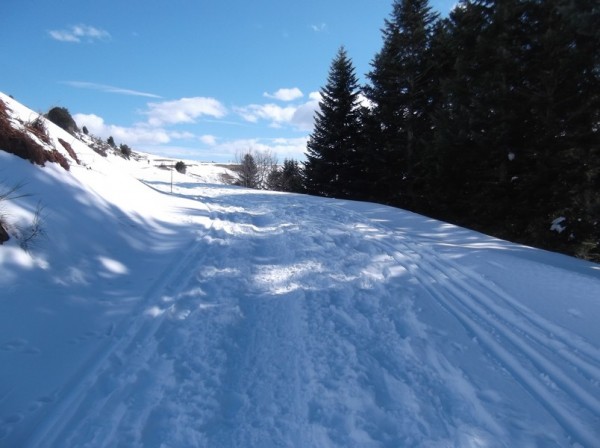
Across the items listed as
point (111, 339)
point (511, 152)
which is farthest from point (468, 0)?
point (111, 339)

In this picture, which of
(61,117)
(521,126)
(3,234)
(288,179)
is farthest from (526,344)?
(288,179)

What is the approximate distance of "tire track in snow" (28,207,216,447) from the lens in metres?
2.50

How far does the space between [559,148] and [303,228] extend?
27.2 feet

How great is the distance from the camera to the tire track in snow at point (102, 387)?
8.21 ft

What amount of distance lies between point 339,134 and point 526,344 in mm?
20981

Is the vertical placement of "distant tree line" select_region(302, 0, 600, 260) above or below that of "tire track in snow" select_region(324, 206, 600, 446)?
above

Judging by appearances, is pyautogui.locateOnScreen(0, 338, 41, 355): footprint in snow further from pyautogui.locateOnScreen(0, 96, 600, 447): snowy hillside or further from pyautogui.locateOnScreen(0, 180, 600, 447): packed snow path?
pyautogui.locateOnScreen(0, 180, 600, 447): packed snow path

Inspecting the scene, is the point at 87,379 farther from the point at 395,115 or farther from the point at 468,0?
the point at 395,115

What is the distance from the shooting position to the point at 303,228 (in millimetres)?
8617

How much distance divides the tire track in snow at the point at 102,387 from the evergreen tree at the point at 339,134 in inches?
788

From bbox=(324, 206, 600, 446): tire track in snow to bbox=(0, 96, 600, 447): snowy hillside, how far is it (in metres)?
0.02

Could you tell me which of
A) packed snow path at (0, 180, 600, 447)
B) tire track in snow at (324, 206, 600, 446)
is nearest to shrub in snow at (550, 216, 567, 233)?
packed snow path at (0, 180, 600, 447)

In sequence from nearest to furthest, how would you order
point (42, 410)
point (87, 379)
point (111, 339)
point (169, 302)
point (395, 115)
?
point (42, 410), point (87, 379), point (111, 339), point (169, 302), point (395, 115)

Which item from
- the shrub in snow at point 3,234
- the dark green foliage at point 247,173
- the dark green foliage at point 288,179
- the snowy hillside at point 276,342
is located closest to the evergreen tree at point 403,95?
the dark green foliage at point 288,179
